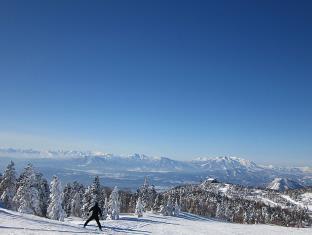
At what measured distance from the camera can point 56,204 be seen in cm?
7475

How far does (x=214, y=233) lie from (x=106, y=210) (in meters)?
49.7

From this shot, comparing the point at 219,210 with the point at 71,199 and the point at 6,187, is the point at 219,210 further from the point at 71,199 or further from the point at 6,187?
the point at 6,187

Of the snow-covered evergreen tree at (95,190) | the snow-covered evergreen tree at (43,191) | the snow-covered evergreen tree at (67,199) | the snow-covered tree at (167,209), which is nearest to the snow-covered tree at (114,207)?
the snow-covered evergreen tree at (95,190)

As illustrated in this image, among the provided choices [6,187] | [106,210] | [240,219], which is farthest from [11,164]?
[240,219]

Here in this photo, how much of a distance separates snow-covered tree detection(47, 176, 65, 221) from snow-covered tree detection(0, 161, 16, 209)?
752cm

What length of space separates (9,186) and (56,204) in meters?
10.2

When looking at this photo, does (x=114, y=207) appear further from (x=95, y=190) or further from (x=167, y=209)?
(x=167, y=209)

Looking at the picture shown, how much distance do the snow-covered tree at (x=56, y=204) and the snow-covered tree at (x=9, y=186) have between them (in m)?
7.52

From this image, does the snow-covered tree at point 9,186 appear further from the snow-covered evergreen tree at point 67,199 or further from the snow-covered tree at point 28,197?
the snow-covered evergreen tree at point 67,199

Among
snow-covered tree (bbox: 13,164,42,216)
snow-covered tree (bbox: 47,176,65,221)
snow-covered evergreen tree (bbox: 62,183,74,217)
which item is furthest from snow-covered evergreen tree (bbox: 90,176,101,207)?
snow-covered evergreen tree (bbox: 62,183,74,217)

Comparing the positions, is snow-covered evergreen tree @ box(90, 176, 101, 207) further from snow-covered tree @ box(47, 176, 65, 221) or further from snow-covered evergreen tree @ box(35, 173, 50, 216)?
snow-covered evergreen tree @ box(35, 173, 50, 216)

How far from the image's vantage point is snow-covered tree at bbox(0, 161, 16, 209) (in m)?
73.3

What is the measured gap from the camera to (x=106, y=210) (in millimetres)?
91125

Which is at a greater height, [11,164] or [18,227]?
[11,164]
